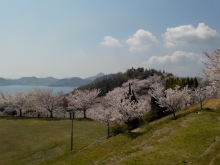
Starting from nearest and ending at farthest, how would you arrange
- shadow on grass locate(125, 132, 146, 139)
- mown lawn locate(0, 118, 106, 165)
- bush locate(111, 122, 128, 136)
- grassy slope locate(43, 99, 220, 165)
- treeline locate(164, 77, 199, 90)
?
grassy slope locate(43, 99, 220, 165)
shadow on grass locate(125, 132, 146, 139)
mown lawn locate(0, 118, 106, 165)
bush locate(111, 122, 128, 136)
treeline locate(164, 77, 199, 90)

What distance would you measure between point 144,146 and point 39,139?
22.0 m

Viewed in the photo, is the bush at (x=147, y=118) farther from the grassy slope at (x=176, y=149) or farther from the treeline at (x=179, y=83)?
the treeline at (x=179, y=83)

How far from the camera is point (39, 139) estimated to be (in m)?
33.4

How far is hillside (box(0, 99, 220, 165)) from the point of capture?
13992mm

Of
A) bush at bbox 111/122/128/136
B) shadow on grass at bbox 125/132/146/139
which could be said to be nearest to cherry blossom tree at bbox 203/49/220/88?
shadow on grass at bbox 125/132/146/139

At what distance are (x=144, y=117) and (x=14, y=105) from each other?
1578 inches

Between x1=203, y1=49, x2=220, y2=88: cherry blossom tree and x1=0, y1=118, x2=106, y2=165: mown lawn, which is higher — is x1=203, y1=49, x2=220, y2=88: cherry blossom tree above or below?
above

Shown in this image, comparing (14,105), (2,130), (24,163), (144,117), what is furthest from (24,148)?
(14,105)

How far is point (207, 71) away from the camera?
628 inches

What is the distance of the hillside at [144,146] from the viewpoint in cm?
1399

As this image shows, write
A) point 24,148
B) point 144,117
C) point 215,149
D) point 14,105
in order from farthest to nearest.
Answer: point 14,105 < point 144,117 < point 24,148 < point 215,149

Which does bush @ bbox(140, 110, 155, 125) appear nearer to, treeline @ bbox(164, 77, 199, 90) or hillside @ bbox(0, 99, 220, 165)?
hillside @ bbox(0, 99, 220, 165)

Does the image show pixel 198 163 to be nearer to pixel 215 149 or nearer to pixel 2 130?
A: pixel 215 149

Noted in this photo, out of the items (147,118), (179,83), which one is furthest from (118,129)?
(179,83)
